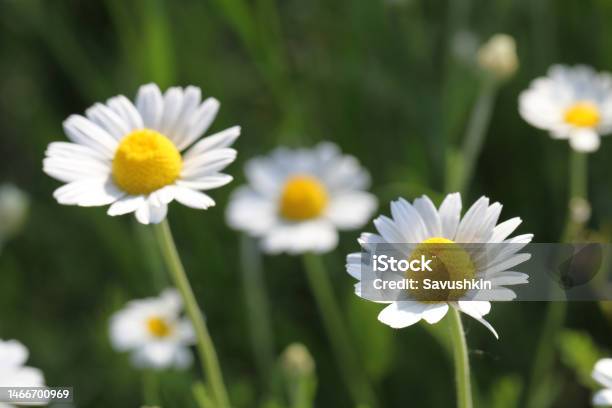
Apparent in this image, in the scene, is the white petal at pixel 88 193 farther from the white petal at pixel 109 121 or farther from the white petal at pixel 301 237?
the white petal at pixel 301 237

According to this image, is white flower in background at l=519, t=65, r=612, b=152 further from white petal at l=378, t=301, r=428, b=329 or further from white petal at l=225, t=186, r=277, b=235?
white petal at l=378, t=301, r=428, b=329

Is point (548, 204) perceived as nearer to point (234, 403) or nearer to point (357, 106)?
point (357, 106)

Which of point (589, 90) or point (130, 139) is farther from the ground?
point (589, 90)

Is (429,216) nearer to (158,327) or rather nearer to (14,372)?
(14,372)

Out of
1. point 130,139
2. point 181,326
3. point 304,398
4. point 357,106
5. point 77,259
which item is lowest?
point 304,398

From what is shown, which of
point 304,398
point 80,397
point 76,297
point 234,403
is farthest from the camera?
point 76,297

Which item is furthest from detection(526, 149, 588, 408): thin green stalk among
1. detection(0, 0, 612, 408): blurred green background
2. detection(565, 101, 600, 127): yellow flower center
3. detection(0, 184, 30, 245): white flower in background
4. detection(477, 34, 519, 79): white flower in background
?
detection(0, 184, 30, 245): white flower in background

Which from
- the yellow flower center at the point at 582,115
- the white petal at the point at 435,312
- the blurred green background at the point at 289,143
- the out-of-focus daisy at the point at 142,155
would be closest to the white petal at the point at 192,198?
the out-of-focus daisy at the point at 142,155

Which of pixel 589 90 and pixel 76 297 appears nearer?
pixel 589 90

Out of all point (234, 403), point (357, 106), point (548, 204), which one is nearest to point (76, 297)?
point (234, 403)
